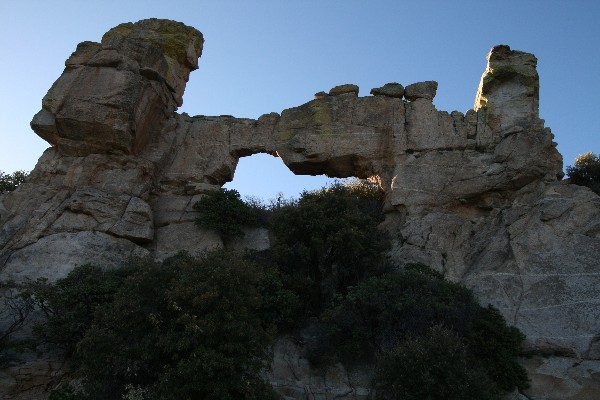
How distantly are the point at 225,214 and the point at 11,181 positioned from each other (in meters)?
11.0

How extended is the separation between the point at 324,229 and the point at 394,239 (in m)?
3.20

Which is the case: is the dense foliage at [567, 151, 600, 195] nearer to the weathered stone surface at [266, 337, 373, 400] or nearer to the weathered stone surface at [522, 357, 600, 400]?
the weathered stone surface at [522, 357, 600, 400]

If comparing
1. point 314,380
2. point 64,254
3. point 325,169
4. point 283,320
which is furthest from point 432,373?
point 64,254

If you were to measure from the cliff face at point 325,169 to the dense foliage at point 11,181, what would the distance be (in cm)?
409

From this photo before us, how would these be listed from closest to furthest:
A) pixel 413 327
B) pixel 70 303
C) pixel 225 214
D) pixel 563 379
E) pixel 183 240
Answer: pixel 563 379, pixel 413 327, pixel 70 303, pixel 183 240, pixel 225 214

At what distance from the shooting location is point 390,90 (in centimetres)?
2134

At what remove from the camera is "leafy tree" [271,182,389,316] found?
15531mm

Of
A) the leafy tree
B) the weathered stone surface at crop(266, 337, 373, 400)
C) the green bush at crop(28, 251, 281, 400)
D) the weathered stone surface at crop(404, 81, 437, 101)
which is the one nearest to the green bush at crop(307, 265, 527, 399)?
the weathered stone surface at crop(266, 337, 373, 400)

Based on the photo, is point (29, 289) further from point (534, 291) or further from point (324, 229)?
point (534, 291)

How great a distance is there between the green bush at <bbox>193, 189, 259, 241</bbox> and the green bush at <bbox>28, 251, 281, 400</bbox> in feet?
20.7

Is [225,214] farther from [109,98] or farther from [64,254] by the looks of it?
[109,98]

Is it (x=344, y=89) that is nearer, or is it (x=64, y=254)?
(x=64, y=254)

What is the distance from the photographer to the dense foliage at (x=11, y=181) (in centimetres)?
2369

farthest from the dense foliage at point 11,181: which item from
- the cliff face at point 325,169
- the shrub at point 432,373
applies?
the shrub at point 432,373
